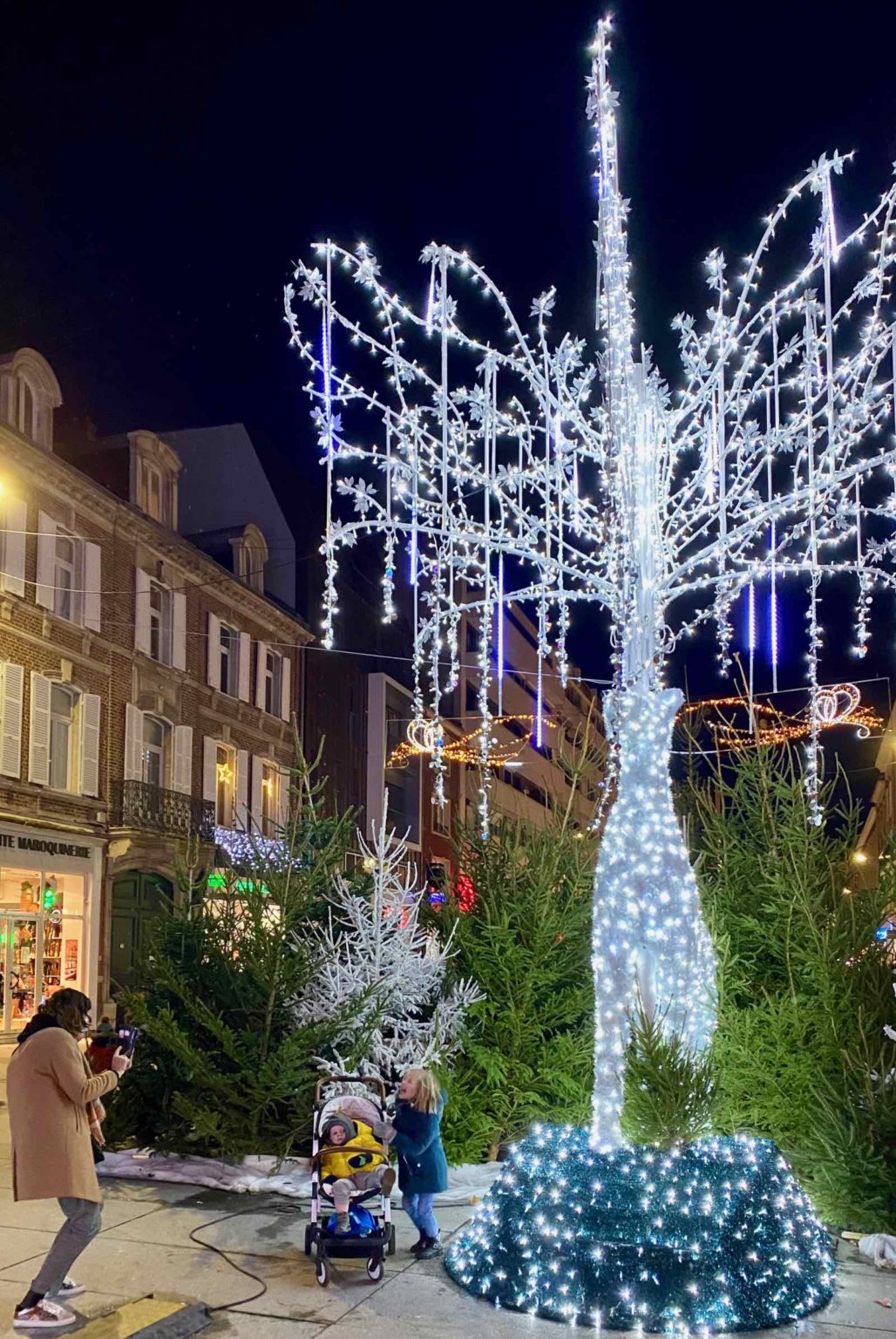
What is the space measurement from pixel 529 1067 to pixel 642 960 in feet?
12.0

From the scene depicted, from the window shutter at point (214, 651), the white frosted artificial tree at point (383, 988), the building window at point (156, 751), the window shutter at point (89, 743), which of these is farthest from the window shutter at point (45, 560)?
the white frosted artificial tree at point (383, 988)

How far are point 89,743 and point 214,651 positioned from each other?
238 inches

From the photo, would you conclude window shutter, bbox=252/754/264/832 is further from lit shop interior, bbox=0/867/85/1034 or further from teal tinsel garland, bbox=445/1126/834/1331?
teal tinsel garland, bbox=445/1126/834/1331

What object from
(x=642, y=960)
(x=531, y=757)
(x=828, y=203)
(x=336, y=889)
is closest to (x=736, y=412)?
(x=828, y=203)

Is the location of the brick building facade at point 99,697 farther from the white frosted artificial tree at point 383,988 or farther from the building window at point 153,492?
the white frosted artificial tree at point 383,988

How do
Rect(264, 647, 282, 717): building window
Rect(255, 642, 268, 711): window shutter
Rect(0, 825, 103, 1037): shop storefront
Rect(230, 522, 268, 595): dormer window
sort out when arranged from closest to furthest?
Rect(0, 825, 103, 1037): shop storefront
Rect(230, 522, 268, 595): dormer window
Rect(255, 642, 268, 711): window shutter
Rect(264, 647, 282, 717): building window

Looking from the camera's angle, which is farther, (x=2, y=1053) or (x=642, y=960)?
(x=2, y=1053)

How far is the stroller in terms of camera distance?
6.91 m

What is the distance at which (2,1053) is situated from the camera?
67.3 ft

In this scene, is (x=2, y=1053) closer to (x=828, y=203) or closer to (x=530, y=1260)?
(x=530, y=1260)

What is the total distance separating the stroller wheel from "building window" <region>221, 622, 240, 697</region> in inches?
1002

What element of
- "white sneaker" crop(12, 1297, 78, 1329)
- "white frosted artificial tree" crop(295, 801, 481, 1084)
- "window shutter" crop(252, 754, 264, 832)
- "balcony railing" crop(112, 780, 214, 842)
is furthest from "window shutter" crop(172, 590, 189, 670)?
"white sneaker" crop(12, 1297, 78, 1329)

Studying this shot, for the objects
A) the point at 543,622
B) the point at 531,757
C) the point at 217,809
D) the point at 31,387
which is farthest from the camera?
the point at 531,757

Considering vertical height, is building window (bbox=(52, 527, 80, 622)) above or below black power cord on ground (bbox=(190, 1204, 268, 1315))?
above
